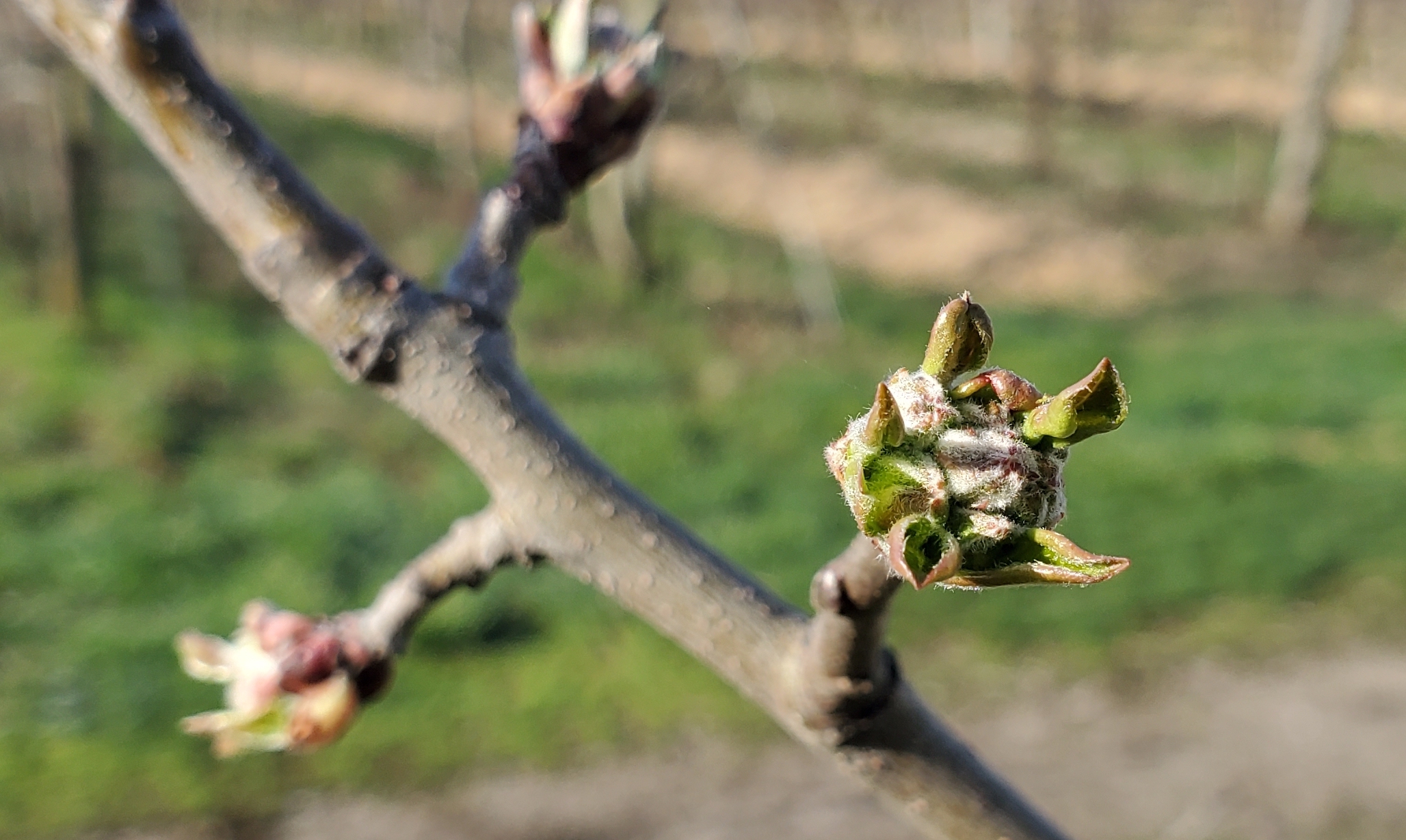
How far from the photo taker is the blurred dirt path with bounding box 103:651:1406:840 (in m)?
3.40

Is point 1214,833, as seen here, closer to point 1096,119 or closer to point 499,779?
point 499,779

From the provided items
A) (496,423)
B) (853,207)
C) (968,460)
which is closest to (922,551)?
(968,460)

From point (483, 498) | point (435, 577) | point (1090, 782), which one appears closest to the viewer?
point (435, 577)

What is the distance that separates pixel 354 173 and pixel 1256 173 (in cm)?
784

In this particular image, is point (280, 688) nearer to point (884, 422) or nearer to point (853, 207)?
point (884, 422)

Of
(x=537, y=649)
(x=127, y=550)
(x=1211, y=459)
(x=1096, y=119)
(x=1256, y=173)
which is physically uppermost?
(x=1096, y=119)

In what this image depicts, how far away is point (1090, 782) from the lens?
3.66 meters

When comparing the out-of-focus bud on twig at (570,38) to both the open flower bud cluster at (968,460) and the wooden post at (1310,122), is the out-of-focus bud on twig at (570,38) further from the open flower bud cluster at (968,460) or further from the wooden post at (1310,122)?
the wooden post at (1310,122)

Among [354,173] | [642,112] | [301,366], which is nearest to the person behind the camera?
[642,112]

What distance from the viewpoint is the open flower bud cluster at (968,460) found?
1.25ft

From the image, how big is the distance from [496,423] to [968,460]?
257mm

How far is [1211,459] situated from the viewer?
503 centimetres

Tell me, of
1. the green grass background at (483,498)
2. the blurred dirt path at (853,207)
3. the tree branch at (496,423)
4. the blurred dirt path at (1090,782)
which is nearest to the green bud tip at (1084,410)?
the tree branch at (496,423)

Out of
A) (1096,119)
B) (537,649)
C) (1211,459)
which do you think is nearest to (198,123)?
(537,649)
